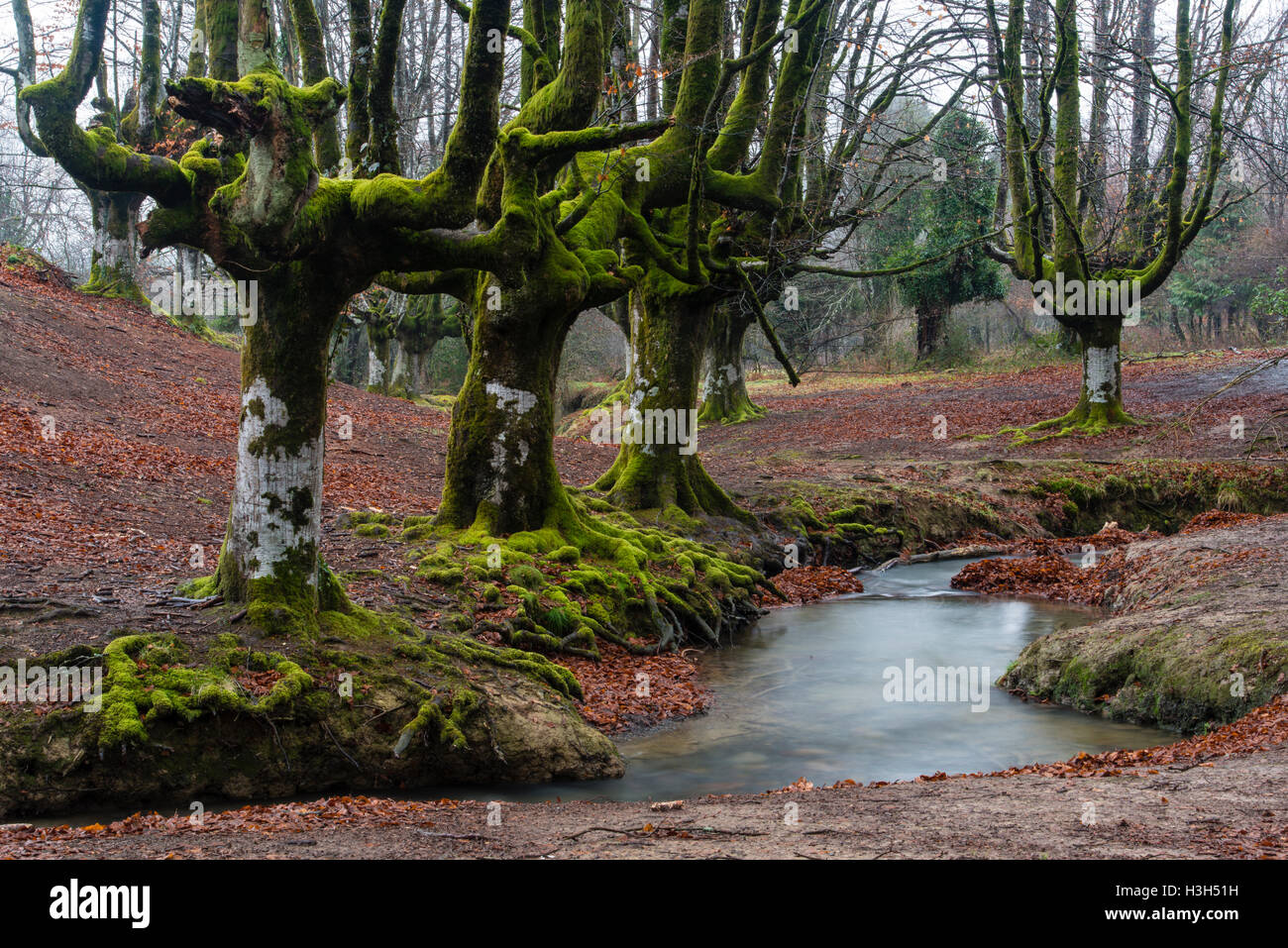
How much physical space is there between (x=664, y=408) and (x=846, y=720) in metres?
6.65

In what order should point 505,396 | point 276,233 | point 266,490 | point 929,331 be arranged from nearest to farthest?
point 276,233 < point 266,490 < point 505,396 < point 929,331

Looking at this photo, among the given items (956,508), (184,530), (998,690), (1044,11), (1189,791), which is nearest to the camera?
(1189,791)

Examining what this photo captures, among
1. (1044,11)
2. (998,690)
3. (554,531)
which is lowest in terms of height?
(998,690)

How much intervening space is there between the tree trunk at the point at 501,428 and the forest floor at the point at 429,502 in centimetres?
129

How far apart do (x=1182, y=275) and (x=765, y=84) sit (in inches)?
1310

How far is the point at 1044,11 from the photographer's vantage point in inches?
835

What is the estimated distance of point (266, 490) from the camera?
7695mm

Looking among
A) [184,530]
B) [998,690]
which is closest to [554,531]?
[184,530]

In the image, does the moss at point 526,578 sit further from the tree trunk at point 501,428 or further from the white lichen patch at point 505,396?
the white lichen patch at point 505,396

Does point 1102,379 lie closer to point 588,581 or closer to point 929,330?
point 588,581

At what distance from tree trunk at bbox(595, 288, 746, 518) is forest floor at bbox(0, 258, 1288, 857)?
2.48m

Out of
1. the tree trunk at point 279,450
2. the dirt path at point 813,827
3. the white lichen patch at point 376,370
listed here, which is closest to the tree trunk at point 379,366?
the white lichen patch at point 376,370

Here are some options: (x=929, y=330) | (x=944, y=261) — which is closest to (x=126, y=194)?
(x=944, y=261)

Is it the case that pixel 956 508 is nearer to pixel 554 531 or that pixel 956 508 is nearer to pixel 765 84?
pixel 765 84
